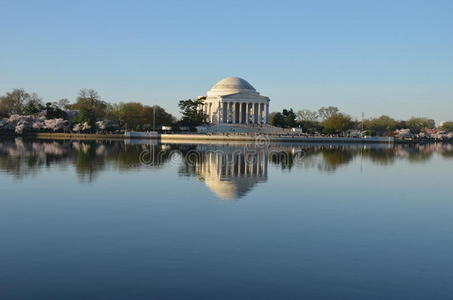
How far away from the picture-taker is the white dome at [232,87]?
142125 millimetres

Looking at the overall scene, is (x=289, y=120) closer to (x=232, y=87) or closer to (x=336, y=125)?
(x=336, y=125)

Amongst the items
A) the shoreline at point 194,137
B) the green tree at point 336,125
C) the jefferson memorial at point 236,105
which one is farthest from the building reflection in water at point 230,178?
the jefferson memorial at point 236,105

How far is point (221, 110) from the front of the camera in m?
139

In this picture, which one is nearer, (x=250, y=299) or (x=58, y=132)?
(x=250, y=299)

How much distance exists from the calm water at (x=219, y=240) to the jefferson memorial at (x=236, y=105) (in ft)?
370

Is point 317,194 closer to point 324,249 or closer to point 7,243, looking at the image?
point 324,249

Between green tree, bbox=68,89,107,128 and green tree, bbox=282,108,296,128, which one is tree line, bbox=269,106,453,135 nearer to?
green tree, bbox=282,108,296,128

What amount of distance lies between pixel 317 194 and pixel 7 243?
14609 millimetres

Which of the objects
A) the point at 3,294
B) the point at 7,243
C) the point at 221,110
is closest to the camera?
the point at 3,294

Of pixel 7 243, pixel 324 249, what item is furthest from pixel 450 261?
pixel 7 243

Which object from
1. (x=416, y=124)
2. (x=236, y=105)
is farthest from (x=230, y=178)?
(x=416, y=124)

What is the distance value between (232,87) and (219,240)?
431 ft

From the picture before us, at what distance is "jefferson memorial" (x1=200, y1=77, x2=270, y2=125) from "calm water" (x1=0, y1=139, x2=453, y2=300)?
113 metres

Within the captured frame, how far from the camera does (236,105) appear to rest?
14325cm
